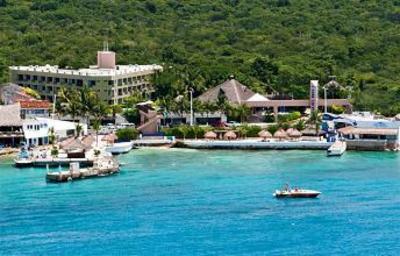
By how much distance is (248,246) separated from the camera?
1710 inches

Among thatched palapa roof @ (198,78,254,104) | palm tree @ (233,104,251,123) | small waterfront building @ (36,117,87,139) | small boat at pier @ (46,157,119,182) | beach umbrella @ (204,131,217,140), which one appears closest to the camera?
small boat at pier @ (46,157,119,182)

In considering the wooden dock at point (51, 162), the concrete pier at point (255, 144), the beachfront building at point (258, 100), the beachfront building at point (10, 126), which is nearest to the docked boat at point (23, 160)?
the wooden dock at point (51, 162)

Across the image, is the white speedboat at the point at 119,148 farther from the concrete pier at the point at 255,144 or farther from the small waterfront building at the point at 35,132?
the small waterfront building at the point at 35,132

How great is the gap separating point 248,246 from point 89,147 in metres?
22.5

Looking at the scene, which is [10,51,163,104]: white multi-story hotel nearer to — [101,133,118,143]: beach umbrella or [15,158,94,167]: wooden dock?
[101,133,118,143]: beach umbrella

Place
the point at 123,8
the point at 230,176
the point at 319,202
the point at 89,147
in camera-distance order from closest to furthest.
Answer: the point at 319,202 < the point at 230,176 < the point at 89,147 < the point at 123,8

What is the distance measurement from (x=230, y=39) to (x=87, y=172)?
50023 mm

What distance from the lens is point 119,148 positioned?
66.3 metres

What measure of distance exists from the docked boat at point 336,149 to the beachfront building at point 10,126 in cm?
1678

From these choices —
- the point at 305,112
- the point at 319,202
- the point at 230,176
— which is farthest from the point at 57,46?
the point at 319,202

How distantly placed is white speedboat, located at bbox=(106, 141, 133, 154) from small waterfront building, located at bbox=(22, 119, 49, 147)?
4.40m

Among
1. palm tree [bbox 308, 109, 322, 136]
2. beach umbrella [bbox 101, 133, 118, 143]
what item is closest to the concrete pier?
palm tree [bbox 308, 109, 322, 136]

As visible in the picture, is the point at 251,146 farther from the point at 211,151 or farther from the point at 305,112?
the point at 305,112

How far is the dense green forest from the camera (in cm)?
8312
